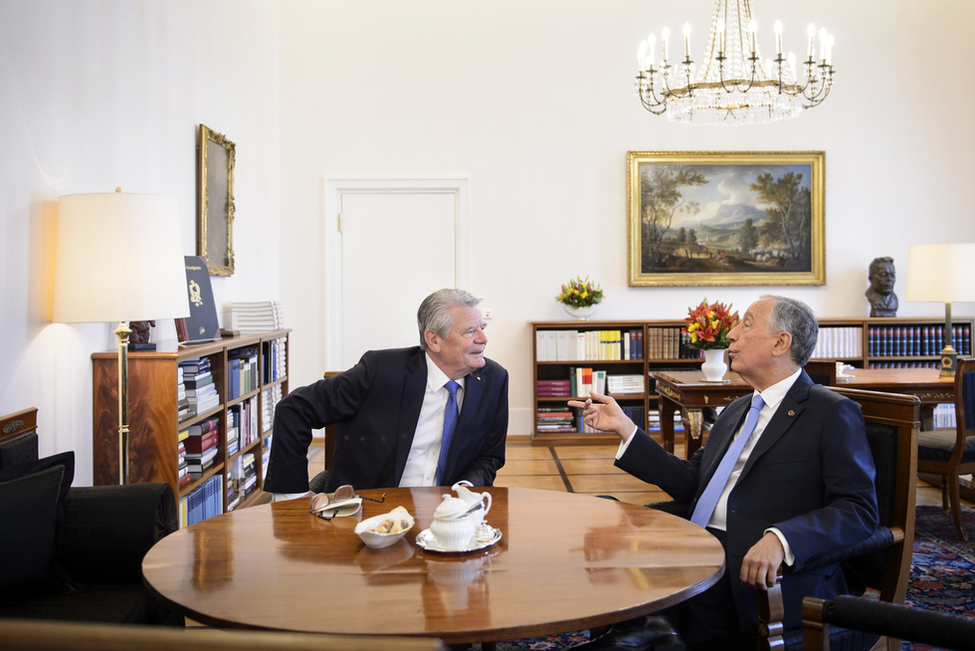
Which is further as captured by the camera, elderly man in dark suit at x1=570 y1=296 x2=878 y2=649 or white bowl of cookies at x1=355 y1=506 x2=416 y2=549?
elderly man in dark suit at x1=570 y1=296 x2=878 y2=649

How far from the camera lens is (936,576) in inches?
128

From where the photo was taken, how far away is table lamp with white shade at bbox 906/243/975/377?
468cm

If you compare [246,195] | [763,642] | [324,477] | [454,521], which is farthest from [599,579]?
[246,195]

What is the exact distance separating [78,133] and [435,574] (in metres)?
2.75

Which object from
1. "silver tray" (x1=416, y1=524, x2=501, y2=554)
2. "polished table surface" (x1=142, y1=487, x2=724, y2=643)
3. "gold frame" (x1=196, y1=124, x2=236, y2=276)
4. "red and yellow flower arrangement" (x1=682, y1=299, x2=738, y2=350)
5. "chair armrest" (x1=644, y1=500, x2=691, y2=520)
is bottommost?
"chair armrest" (x1=644, y1=500, x2=691, y2=520)

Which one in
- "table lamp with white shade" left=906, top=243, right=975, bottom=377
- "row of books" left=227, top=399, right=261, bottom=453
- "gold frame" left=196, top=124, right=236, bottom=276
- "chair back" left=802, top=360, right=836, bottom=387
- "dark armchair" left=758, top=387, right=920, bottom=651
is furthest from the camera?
"table lamp with white shade" left=906, top=243, right=975, bottom=377

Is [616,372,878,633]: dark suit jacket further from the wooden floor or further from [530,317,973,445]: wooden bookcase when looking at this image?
[530,317,973,445]: wooden bookcase

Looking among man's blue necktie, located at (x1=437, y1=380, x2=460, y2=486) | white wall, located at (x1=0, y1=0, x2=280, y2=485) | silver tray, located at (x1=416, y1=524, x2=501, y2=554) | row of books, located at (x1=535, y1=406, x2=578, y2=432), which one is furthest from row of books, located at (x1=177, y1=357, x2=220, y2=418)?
row of books, located at (x1=535, y1=406, x2=578, y2=432)

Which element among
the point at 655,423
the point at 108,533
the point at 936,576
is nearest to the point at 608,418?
the point at 108,533

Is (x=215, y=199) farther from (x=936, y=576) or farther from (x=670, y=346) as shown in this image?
(x=936, y=576)

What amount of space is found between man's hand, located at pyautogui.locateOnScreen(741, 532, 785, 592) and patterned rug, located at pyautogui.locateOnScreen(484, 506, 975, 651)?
3.80ft

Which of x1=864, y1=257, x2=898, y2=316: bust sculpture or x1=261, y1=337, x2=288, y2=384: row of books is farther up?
x1=864, y1=257, x2=898, y2=316: bust sculpture

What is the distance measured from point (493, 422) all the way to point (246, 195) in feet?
12.3

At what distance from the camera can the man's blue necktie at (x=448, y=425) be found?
2.54 m
